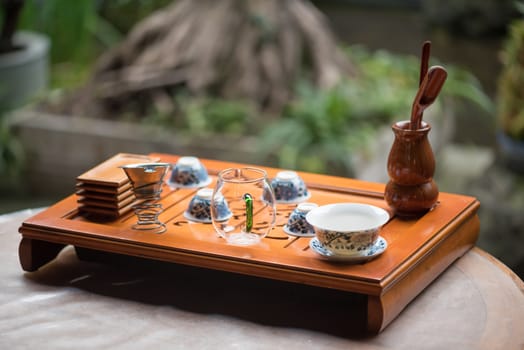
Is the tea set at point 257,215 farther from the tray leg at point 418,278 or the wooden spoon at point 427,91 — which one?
the wooden spoon at point 427,91

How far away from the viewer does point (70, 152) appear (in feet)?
14.0

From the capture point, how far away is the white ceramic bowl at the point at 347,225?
172 centimetres

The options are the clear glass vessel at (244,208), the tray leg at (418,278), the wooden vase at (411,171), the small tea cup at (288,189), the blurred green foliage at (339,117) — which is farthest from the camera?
the blurred green foliage at (339,117)

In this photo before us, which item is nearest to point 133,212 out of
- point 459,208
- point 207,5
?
point 459,208

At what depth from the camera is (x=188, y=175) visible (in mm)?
2199

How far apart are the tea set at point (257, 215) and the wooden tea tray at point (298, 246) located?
1.0 inches

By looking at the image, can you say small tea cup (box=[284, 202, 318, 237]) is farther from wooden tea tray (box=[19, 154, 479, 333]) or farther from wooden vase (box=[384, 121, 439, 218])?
wooden vase (box=[384, 121, 439, 218])

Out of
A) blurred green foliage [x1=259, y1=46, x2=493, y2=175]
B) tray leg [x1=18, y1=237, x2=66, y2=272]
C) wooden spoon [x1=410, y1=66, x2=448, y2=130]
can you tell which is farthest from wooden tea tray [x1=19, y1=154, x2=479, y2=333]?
blurred green foliage [x1=259, y1=46, x2=493, y2=175]

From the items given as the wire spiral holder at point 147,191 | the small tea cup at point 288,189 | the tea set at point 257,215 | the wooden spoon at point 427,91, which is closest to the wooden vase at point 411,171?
the wooden spoon at point 427,91

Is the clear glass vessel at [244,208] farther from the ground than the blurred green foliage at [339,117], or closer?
farther from the ground

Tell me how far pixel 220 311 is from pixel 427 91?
2.18 ft

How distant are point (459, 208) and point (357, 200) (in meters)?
0.24

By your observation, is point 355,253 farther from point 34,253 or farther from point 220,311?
point 34,253

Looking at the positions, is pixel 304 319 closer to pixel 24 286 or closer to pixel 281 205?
pixel 281 205
